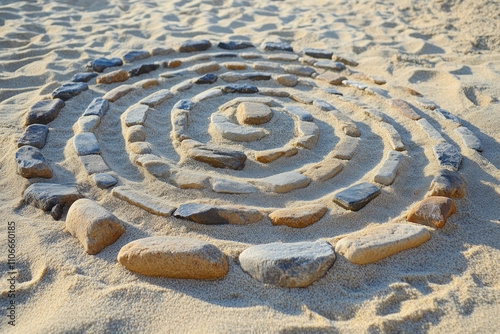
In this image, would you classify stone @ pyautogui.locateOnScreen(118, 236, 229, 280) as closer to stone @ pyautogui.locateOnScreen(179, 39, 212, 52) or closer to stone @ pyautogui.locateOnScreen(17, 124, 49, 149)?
stone @ pyautogui.locateOnScreen(17, 124, 49, 149)

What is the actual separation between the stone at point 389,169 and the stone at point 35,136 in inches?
104

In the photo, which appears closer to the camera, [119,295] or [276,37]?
[119,295]

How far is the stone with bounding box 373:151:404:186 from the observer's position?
3271 millimetres

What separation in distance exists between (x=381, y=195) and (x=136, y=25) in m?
4.82

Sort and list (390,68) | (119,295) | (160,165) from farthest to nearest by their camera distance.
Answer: (390,68) → (160,165) → (119,295)

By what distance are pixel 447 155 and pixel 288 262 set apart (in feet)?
6.37

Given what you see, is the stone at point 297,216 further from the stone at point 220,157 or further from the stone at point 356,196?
the stone at point 220,157

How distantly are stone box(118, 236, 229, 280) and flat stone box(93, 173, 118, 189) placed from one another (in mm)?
836

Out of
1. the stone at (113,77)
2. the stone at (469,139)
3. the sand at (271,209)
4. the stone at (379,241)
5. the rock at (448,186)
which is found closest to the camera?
the sand at (271,209)

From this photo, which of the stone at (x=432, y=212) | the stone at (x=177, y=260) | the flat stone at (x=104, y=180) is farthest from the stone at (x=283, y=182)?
the flat stone at (x=104, y=180)

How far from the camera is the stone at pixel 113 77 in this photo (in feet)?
16.0

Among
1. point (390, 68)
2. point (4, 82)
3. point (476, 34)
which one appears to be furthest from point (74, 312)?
point (476, 34)

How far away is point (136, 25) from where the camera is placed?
21.5ft

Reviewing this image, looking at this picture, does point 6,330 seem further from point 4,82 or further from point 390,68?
point 390,68
